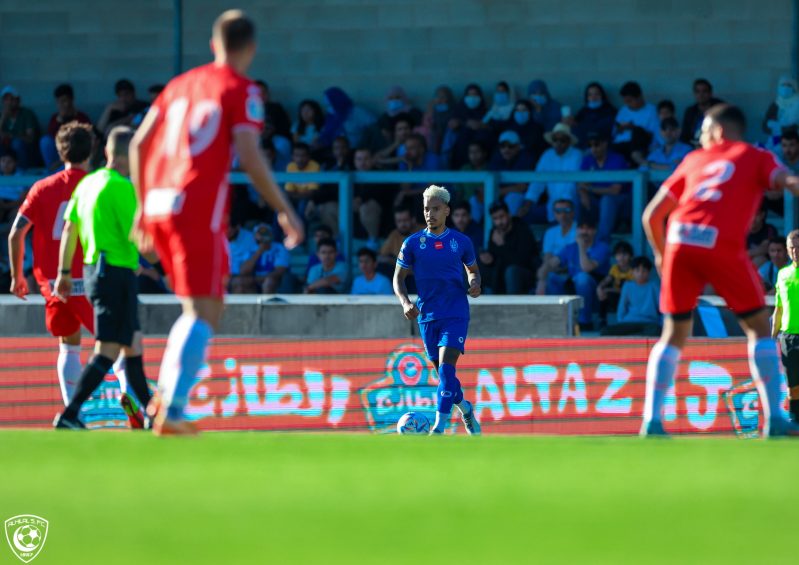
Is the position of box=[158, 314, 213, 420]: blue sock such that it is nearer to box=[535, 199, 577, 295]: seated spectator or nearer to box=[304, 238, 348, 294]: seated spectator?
box=[535, 199, 577, 295]: seated spectator

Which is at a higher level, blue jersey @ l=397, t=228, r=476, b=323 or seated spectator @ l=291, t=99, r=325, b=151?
seated spectator @ l=291, t=99, r=325, b=151

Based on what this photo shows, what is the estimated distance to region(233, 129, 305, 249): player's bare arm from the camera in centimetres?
654

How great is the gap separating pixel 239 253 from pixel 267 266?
394 mm

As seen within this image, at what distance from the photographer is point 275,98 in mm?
21422

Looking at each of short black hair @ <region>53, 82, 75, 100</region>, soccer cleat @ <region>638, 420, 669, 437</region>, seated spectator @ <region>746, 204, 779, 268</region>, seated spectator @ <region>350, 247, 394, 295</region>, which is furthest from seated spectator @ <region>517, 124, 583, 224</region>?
soccer cleat @ <region>638, 420, 669, 437</region>

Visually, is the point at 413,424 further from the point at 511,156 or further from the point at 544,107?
the point at 544,107

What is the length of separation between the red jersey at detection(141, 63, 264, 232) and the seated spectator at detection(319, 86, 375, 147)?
489 inches

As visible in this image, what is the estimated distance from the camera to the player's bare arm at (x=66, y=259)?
912cm

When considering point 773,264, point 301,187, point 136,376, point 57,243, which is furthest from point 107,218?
point 301,187

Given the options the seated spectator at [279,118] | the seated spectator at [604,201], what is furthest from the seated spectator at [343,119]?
the seated spectator at [604,201]

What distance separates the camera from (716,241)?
7500 mm

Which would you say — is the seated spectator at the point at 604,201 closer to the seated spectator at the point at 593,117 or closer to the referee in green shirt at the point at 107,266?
the seated spectator at the point at 593,117

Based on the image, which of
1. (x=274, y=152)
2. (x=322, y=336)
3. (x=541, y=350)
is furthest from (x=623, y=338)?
(x=274, y=152)

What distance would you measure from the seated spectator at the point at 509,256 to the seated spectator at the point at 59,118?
663 cm
